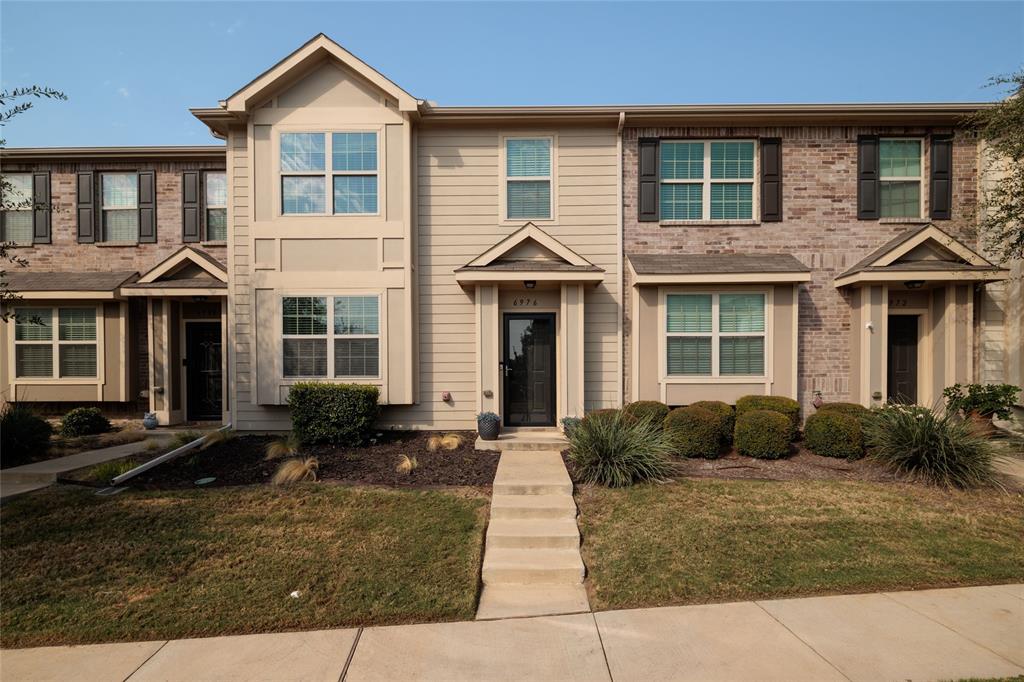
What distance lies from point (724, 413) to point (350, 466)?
235 inches

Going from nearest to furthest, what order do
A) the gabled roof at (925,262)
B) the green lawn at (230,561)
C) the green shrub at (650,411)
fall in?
the green lawn at (230,561) → the green shrub at (650,411) → the gabled roof at (925,262)

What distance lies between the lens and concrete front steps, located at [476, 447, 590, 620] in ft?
13.2

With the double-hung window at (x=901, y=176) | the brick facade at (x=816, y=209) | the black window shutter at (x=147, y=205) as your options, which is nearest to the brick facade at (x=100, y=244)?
the black window shutter at (x=147, y=205)

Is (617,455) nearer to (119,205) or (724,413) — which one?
(724,413)

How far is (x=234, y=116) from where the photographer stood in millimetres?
8695

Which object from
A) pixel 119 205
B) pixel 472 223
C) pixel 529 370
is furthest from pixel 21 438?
pixel 529 370

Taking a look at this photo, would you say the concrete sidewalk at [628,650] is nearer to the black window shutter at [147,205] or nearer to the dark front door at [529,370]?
the dark front door at [529,370]

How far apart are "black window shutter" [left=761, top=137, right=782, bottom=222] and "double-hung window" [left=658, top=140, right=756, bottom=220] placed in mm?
197

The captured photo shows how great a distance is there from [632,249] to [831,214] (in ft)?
12.9

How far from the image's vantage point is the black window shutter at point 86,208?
35.2 feet

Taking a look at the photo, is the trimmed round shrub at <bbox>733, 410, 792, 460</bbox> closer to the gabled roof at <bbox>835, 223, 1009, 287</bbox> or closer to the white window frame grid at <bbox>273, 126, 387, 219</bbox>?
the gabled roof at <bbox>835, 223, 1009, 287</bbox>

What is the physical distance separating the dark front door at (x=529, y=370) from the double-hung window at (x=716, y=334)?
2.24 meters

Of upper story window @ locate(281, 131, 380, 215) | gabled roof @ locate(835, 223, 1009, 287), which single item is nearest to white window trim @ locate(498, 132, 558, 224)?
upper story window @ locate(281, 131, 380, 215)

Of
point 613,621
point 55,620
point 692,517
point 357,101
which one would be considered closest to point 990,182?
point 692,517
